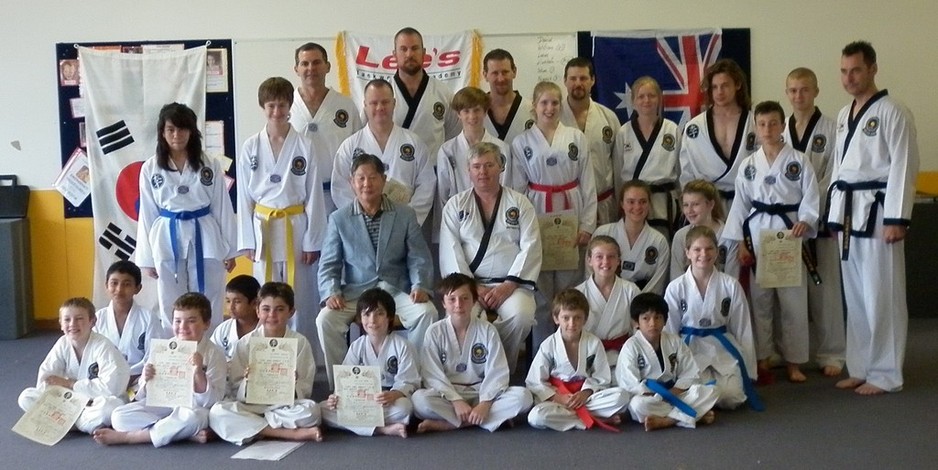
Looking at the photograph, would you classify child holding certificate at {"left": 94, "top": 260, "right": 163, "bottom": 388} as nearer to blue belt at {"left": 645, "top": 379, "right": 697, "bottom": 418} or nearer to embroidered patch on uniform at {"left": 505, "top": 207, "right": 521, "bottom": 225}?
embroidered patch on uniform at {"left": 505, "top": 207, "right": 521, "bottom": 225}

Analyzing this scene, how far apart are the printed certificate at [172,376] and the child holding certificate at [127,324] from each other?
514 mm

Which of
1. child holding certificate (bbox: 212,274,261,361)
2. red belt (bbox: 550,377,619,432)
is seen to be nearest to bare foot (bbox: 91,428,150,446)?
child holding certificate (bbox: 212,274,261,361)

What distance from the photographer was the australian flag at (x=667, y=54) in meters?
6.25

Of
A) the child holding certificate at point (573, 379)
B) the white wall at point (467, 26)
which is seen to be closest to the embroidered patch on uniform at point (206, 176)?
the child holding certificate at point (573, 379)

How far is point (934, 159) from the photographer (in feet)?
21.0

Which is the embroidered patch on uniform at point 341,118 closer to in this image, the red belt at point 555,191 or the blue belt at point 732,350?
the red belt at point 555,191

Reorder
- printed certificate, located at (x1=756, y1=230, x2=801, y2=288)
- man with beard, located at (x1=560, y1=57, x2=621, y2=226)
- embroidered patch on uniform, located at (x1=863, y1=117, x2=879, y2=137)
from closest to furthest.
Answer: embroidered patch on uniform, located at (x1=863, y1=117, x2=879, y2=137)
printed certificate, located at (x1=756, y1=230, x2=801, y2=288)
man with beard, located at (x1=560, y1=57, x2=621, y2=226)

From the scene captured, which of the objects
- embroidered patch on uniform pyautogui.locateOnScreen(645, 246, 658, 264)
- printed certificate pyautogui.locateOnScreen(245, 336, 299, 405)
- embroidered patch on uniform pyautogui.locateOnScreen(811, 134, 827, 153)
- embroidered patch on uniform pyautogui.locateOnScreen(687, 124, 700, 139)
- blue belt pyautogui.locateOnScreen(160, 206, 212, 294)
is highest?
embroidered patch on uniform pyautogui.locateOnScreen(687, 124, 700, 139)

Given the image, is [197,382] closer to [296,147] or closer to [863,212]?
[296,147]

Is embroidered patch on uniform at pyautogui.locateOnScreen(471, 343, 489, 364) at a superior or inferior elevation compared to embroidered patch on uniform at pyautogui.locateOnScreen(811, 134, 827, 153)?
inferior

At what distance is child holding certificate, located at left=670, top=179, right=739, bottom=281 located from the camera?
465 centimetres

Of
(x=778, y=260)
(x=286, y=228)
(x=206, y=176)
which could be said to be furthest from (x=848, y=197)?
(x=206, y=176)

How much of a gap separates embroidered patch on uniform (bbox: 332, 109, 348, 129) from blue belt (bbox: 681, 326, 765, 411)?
217 cm

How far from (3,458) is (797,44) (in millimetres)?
5447
